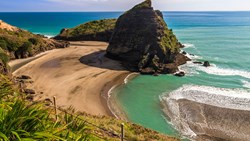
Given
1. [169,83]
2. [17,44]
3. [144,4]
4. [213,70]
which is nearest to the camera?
[169,83]

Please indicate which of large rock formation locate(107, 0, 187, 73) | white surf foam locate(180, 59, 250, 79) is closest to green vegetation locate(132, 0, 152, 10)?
large rock formation locate(107, 0, 187, 73)

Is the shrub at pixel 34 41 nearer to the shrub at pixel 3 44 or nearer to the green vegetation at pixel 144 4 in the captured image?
the shrub at pixel 3 44

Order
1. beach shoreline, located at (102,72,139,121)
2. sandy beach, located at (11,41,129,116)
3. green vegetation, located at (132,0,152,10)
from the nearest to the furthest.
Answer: beach shoreline, located at (102,72,139,121)
sandy beach, located at (11,41,129,116)
green vegetation, located at (132,0,152,10)

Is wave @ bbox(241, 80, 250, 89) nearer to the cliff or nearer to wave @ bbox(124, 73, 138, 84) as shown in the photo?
wave @ bbox(124, 73, 138, 84)

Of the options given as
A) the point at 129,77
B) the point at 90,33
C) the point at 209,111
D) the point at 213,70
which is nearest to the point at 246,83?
the point at 213,70

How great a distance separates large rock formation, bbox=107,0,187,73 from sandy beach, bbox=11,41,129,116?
3229 millimetres

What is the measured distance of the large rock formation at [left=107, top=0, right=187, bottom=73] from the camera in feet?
172

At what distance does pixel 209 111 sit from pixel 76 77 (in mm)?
22680

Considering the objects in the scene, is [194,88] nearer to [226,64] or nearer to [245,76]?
[245,76]

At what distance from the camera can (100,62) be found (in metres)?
55.8

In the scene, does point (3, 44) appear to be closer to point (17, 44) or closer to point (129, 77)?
point (17, 44)

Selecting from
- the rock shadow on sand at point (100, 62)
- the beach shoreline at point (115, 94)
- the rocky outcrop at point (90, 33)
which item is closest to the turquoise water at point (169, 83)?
the beach shoreline at point (115, 94)

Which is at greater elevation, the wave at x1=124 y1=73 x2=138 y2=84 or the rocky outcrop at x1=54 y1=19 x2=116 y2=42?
the rocky outcrop at x1=54 y1=19 x2=116 y2=42

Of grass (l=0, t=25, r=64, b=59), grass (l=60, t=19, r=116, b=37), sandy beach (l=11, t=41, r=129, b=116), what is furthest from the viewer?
grass (l=60, t=19, r=116, b=37)
